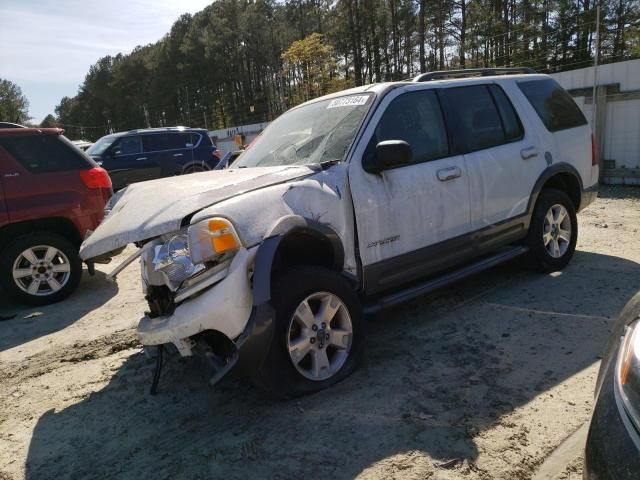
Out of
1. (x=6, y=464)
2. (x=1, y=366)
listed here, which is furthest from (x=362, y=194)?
(x=1, y=366)

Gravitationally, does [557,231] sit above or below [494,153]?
below

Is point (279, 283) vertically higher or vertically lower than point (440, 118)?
lower

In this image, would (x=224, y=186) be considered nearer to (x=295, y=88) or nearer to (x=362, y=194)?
(x=362, y=194)

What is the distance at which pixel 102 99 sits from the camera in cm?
8981

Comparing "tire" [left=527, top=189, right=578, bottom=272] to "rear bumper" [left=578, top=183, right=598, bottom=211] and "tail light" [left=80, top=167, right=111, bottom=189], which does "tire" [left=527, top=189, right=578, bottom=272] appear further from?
"tail light" [left=80, top=167, right=111, bottom=189]

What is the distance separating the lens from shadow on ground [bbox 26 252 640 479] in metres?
2.58

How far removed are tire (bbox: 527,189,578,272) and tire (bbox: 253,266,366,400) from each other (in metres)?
2.44

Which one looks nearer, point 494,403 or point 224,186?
point 494,403

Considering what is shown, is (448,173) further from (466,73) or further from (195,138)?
(195,138)

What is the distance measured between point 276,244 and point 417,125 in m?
1.75

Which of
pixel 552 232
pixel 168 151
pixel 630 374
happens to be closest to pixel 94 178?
pixel 552 232

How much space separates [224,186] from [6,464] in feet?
6.52

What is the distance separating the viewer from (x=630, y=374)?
1512 millimetres

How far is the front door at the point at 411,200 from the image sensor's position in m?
3.46
